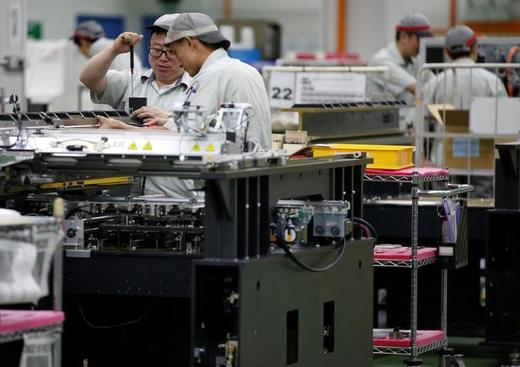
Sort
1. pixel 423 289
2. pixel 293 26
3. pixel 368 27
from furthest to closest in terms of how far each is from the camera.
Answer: pixel 293 26
pixel 368 27
pixel 423 289

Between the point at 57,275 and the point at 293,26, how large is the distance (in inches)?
755

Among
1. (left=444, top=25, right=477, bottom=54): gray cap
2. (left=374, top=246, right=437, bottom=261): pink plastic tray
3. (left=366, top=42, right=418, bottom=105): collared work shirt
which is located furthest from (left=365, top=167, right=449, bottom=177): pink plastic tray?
(left=366, top=42, right=418, bottom=105): collared work shirt

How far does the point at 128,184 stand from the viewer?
549cm

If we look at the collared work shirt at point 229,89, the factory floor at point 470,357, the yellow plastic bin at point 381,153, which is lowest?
the factory floor at point 470,357

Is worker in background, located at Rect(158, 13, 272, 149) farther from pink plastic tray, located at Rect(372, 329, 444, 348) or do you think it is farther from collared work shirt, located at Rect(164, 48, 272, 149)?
pink plastic tray, located at Rect(372, 329, 444, 348)

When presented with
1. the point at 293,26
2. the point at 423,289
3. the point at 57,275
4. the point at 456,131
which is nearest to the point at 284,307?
the point at 57,275

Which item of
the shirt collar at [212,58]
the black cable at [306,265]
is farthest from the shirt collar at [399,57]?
the black cable at [306,265]

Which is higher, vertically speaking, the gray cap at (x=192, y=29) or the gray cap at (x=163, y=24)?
the gray cap at (x=163, y=24)

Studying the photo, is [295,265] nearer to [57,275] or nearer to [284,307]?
[284,307]

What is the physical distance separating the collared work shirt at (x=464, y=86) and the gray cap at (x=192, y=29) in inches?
131

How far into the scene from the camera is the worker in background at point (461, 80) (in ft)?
27.4

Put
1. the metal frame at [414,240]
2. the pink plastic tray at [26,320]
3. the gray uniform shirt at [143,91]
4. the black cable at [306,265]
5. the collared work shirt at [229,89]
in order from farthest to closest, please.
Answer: the gray uniform shirt at [143,91] → the metal frame at [414,240] → the collared work shirt at [229,89] → the black cable at [306,265] → the pink plastic tray at [26,320]

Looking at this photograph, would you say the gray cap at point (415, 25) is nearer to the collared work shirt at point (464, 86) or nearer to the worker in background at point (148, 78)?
the collared work shirt at point (464, 86)

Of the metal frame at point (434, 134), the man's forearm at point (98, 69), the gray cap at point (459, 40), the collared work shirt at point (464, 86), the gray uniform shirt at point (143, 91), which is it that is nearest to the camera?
the man's forearm at point (98, 69)
